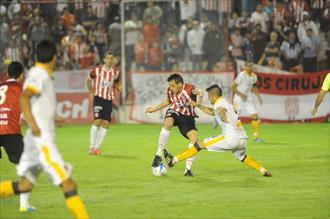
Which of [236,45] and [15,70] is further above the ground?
[15,70]

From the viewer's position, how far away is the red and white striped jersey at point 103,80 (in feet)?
62.3

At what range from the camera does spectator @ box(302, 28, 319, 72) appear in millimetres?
27094

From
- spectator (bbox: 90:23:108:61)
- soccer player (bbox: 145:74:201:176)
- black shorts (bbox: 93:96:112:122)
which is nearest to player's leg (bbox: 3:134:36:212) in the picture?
soccer player (bbox: 145:74:201:176)

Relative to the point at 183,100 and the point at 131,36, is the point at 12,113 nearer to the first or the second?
the point at 183,100

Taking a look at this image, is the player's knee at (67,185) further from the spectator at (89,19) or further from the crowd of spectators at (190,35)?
the spectator at (89,19)

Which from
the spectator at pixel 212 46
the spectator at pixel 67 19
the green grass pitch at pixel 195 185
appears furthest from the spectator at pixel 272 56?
the spectator at pixel 67 19

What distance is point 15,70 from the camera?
11.6 m

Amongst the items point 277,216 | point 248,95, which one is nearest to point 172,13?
point 248,95

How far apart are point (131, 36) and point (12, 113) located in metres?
15.7

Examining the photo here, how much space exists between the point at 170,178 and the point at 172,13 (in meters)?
13.6

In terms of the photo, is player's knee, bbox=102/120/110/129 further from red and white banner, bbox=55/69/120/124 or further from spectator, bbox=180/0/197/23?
spectator, bbox=180/0/197/23

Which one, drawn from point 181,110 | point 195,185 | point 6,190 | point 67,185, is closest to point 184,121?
point 181,110

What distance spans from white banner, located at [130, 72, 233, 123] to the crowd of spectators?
1.03ft

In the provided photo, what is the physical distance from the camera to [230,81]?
2692 centimetres
